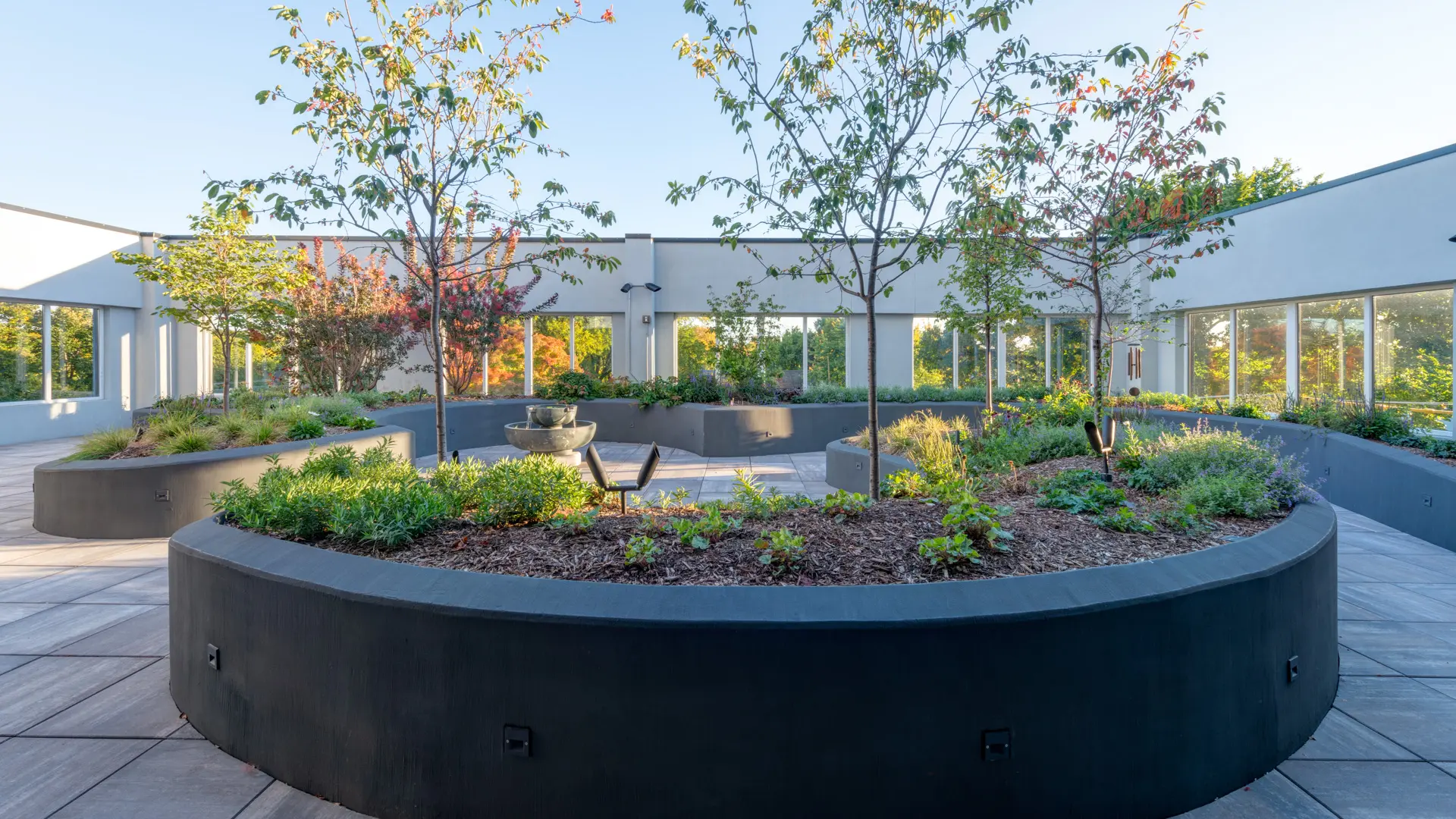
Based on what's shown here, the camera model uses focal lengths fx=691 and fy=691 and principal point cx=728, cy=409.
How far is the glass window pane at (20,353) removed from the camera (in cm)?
1297

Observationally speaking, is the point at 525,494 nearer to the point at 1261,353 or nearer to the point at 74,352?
the point at 1261,353

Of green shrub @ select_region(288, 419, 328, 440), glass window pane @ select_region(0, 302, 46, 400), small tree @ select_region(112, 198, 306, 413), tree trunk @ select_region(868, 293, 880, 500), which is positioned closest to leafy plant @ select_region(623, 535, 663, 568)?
tree trunk @ select_region(868, 293, 880, 500)

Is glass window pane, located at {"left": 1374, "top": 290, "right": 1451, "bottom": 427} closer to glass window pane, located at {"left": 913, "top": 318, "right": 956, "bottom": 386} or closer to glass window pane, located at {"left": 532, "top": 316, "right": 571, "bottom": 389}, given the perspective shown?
glass window pane, located at {"left": 913, "top": 318, "right": 956, "bottom": 386}

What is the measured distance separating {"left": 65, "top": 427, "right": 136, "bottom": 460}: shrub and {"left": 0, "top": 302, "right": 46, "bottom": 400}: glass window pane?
936 centimetres

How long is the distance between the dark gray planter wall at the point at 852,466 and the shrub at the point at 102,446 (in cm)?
727

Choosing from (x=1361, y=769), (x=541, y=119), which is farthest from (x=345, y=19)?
(x=1361, y=769)

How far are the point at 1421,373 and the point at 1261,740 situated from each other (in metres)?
10.5

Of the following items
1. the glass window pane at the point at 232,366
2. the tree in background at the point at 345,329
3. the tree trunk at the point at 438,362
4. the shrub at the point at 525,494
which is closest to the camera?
the shrub at the point at 525,494

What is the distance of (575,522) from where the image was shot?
3244 millimetres

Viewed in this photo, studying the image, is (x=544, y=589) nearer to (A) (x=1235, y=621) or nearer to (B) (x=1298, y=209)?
(A) (x=1235, y=621)

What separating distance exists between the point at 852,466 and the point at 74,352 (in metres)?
16.3

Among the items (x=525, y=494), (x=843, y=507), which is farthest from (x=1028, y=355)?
(x=525, y=494)

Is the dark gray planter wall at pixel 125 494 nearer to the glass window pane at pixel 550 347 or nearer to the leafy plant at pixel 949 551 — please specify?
the leafy plant at pixel 949 551

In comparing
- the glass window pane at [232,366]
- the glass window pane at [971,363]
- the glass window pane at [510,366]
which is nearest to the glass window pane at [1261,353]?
the glass window pane at [971,363]
